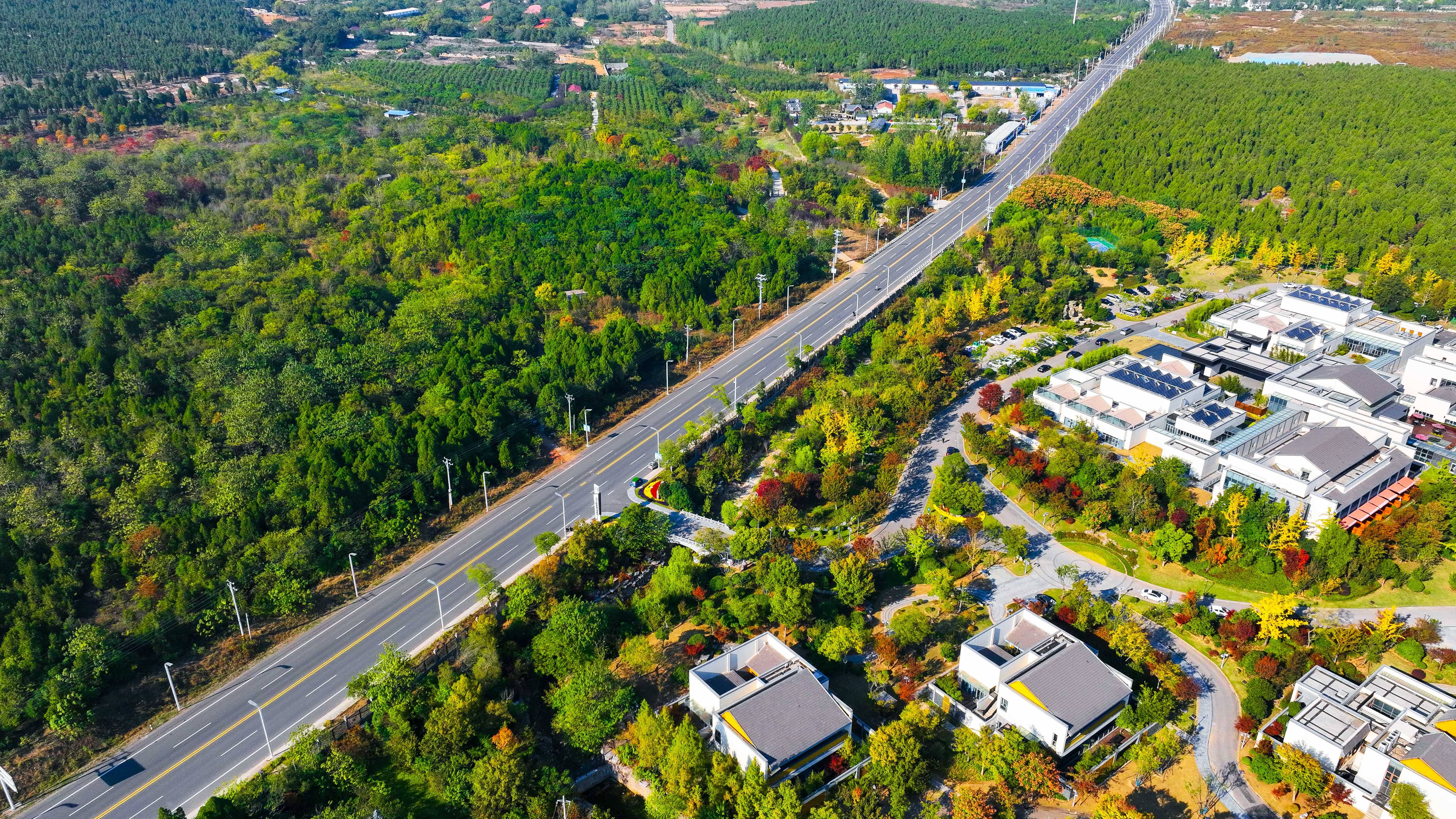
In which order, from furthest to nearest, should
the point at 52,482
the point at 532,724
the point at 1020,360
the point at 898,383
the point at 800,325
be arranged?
1. the point at 800,325
2. the point at 1020,360
3. the point at 898,383
4. the point at 52,482
5. the point at 532,724

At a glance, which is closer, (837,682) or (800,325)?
(837,682)

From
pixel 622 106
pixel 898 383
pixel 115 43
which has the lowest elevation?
pixel 898 383

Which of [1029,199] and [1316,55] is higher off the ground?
[1316,55]

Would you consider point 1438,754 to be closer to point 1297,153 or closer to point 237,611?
point 237,611

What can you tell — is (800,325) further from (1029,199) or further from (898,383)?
(1029,199)

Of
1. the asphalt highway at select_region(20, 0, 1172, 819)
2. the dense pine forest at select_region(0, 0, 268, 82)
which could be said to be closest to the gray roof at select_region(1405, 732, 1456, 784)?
the asphalt highway at select_region(20, 0, 1172, 819)

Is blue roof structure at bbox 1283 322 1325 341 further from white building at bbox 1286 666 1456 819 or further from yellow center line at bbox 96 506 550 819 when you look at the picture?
yellow center line at bbox 96 506 550 819

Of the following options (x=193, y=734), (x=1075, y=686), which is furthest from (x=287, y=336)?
(x=1075, y=686)

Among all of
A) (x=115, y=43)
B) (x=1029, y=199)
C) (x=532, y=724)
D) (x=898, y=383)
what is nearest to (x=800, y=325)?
(x=898, y=383)
